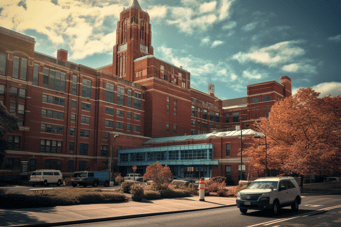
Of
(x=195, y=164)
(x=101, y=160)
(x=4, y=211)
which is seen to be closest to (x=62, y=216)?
(x=4, y=211)

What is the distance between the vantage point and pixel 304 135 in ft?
120

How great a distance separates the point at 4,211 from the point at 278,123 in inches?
1300

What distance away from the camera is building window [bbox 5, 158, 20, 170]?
52069 mm

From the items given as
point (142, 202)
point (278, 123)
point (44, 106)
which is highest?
point (44, 106)

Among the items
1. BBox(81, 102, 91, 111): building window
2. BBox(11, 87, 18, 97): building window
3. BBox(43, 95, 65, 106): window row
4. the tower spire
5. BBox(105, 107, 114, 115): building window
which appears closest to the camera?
BBox(11, 87, 18, 97): building window

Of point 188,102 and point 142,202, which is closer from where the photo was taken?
point 142,202

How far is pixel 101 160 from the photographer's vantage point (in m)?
68.8

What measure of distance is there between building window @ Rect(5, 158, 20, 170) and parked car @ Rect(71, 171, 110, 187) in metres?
19.5

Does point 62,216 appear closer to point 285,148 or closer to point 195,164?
point 285,148

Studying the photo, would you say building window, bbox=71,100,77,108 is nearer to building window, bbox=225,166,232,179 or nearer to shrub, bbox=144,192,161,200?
building window, bbox=225,166,232,179

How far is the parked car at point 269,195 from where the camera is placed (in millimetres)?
14125

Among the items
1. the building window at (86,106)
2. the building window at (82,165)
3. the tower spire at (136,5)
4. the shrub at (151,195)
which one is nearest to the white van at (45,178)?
the shrub at (151,195)

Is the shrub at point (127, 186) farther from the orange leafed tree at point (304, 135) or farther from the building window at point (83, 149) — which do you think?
the building window at point (83, 149)

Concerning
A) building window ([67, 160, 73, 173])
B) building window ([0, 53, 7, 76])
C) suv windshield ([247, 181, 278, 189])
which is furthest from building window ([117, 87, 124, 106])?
suv windshield ([247, 181, 278, 189])
